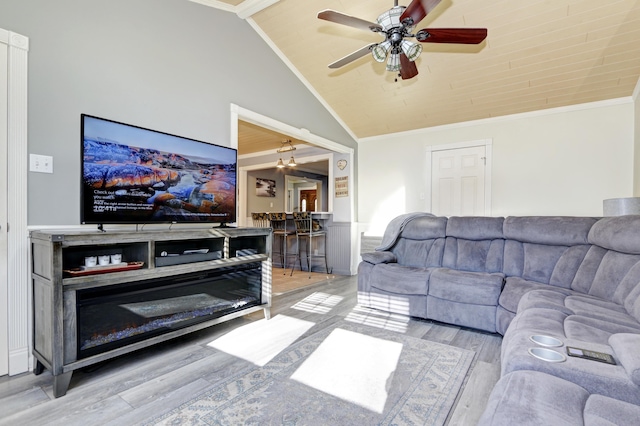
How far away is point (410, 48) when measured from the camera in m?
2.49

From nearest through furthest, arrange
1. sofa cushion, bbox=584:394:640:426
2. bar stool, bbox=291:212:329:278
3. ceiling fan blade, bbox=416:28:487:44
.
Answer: sofa cushion, bbox=584:394:640:426 < ceiling fan blade, bbox=416:28:487:44 < bar stool, bbox=291:212:329:278

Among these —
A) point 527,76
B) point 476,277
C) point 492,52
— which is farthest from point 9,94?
point 527,76

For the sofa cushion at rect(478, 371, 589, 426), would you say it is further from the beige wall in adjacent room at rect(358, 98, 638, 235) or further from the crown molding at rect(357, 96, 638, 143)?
the crown molding at rect(357, 96, 638, 143)

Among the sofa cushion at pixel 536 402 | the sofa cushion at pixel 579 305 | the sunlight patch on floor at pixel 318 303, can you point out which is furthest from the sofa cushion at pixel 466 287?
the sofa cushion at pixel 536 402

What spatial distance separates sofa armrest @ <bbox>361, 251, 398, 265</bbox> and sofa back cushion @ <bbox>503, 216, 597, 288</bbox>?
1.14m

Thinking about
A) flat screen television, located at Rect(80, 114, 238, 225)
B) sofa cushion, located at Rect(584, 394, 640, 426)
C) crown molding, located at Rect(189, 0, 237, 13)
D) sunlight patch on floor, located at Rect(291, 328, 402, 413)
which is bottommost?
sunlight patch on floor, located at Rect(291, 328, 402, 413)

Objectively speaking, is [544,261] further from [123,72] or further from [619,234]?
[123,72]

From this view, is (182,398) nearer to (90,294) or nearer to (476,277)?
(90,294)

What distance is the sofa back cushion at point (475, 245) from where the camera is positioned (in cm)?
319

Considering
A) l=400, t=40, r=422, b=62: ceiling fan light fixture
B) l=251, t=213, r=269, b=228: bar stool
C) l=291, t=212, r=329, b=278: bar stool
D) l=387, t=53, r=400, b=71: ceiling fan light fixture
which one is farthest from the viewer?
l=251, t=213, r=269, b=228: bar stool

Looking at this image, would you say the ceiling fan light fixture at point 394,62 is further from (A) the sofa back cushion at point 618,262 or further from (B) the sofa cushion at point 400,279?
(A) the sofa back cushion at point 618,262

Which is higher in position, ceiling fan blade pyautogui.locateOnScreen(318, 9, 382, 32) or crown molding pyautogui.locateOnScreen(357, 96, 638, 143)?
ceiling fan blade pyautogui.locateOnScreen(318, 9, 382, 32)

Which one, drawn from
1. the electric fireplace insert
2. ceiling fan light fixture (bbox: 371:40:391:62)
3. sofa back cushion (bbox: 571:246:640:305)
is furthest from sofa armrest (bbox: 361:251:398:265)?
ceiling fan light fixture (bbox: 371:40:391:62)

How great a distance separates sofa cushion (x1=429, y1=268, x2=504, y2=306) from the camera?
2.72 metres
